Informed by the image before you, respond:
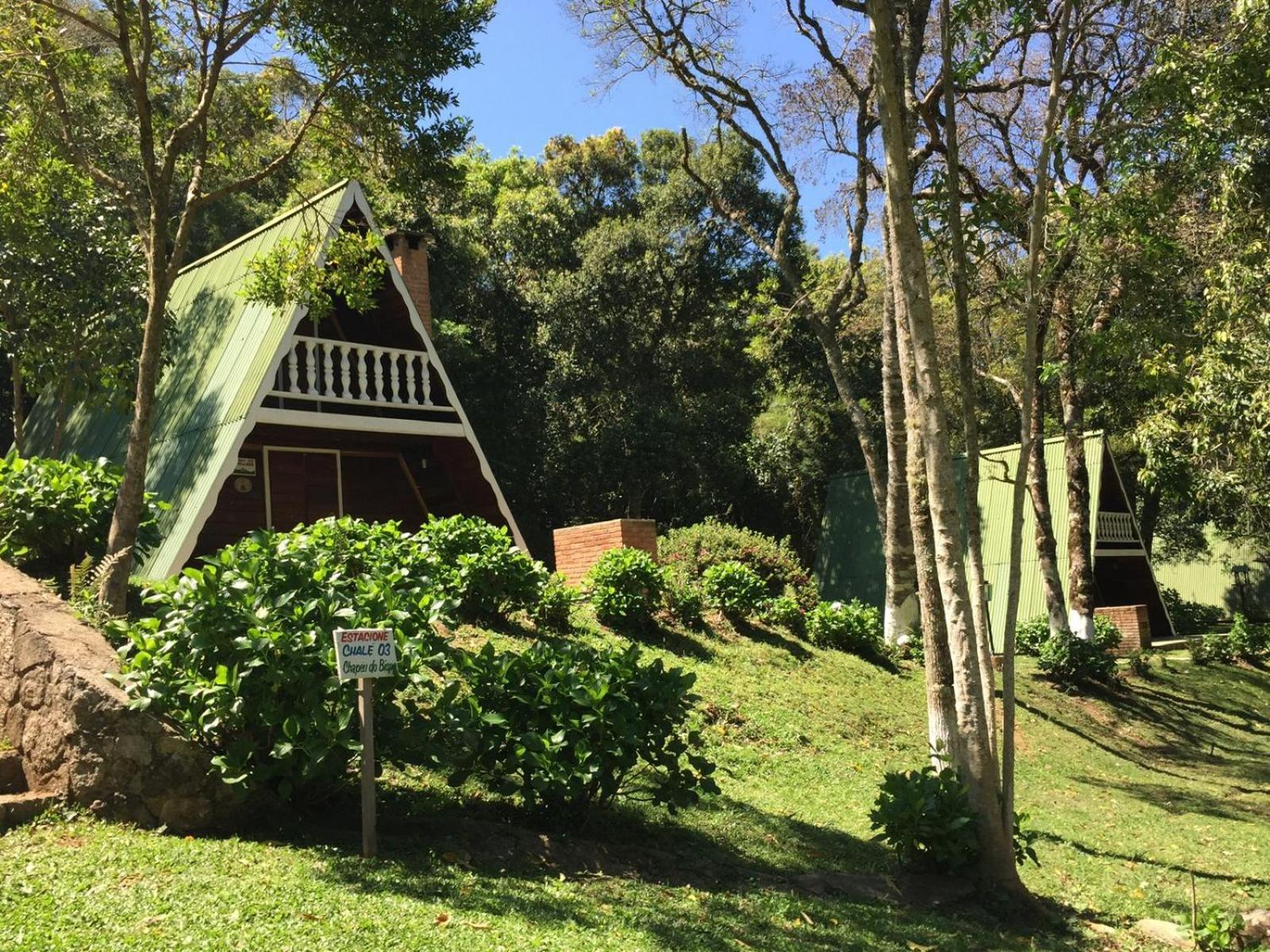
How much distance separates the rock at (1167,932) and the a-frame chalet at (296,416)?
9656 millimetres

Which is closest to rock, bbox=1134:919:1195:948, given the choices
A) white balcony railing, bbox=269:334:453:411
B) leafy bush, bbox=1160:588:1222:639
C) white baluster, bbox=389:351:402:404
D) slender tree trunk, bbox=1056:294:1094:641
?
white balcony railing, bbox=269:334:453:411

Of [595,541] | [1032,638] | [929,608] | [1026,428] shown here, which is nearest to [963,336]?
[1026,428]

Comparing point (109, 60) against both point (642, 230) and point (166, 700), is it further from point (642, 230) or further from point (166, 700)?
point (642, 230)

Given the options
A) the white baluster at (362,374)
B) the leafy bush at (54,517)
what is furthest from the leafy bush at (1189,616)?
the leafy bush at (54,517)

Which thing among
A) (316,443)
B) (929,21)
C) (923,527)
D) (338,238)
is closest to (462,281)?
(316,443)

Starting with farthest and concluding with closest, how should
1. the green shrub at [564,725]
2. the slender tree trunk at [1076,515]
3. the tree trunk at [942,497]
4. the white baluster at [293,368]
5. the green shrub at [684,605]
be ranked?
the slender tree trunk at [1076,515] < the green shrub at [684,605] < the white baluster at [293,368] < the tree trunk at [942,497] < the green shrub at [564,725]

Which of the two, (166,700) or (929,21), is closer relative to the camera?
(166,700)

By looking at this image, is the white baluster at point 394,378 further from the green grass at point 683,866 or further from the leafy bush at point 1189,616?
the leafy bush at point 1189,616

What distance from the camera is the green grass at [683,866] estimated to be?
486 centimetres

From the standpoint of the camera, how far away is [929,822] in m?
7.16

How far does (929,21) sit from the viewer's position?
16438 mm

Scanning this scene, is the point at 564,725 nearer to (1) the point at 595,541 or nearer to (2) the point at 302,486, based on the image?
(1) the point at 595,541

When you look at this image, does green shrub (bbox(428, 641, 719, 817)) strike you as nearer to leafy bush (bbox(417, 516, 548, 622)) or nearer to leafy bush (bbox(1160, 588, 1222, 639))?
leafy bush (bbox(417, 516, 548, 622))

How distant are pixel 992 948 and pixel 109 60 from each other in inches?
514
